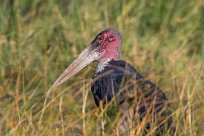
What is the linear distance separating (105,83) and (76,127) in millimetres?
649

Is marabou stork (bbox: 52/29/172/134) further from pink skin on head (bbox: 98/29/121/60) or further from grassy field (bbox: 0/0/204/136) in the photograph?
grassy field (bbox: 0/0/204/136)

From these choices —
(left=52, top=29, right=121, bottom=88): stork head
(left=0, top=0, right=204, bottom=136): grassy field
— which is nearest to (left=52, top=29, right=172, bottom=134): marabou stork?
(left=52, top=29, right=121, bottom=88): stork head

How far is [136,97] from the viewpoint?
224 inches

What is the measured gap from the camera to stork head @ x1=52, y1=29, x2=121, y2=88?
739cm

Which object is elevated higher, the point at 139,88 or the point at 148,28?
the point at 148,28

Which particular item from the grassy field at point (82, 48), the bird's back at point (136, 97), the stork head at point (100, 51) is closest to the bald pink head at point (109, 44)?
the stork head at point (100, 51)

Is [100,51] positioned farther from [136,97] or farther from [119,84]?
[136,97]

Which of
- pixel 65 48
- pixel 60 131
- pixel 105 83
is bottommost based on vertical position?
pixel 60 131

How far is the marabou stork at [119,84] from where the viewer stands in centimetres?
568

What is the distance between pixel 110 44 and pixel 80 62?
1.01 ft

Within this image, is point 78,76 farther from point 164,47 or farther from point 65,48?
point 164,47

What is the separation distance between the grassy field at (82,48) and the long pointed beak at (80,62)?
0.10m

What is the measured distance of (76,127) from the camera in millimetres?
6172

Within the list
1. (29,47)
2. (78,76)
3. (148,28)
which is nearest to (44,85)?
(78,76)
